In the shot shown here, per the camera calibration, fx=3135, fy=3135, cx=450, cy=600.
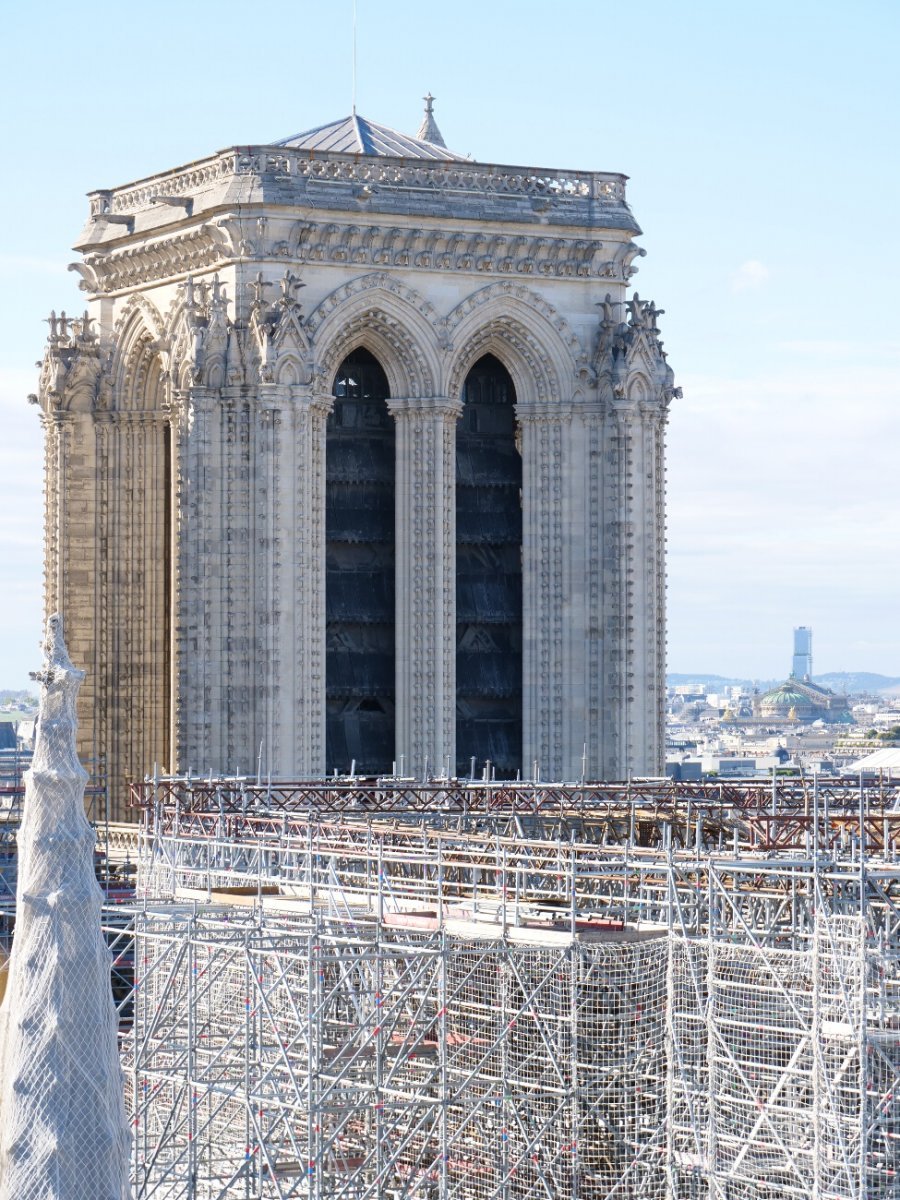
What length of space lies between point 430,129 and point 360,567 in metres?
17.9

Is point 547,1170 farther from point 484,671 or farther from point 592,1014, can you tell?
point 484,671

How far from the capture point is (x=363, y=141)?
90.6 metres

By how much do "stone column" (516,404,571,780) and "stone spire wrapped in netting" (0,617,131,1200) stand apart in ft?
175

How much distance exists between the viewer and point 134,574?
88938mm

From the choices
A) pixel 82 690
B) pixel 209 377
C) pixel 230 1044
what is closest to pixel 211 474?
pixel 209 377

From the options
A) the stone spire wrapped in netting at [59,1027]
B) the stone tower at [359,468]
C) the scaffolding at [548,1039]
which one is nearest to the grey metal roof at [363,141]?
the stone tower at [359,468]

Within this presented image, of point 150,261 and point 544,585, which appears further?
point 544,585

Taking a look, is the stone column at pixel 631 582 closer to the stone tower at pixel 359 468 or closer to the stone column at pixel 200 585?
the stone tower at pixel 359 468

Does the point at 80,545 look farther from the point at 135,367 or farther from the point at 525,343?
the point at 525,343

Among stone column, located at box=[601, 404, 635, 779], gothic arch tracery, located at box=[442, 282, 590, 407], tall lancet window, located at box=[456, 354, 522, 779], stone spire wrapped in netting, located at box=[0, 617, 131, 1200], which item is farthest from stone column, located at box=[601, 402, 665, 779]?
stone spire wrapped in netting, located at box=[0, 617, 131, 1200]

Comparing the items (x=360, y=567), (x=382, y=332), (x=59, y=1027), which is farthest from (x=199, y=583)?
(x=59, y=1027)

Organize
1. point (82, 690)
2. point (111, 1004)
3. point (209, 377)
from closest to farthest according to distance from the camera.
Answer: point (111, 1004)
point (209, 377)
point (82, 690)

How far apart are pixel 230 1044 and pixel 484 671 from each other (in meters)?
39.6

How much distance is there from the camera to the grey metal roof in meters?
90.2
